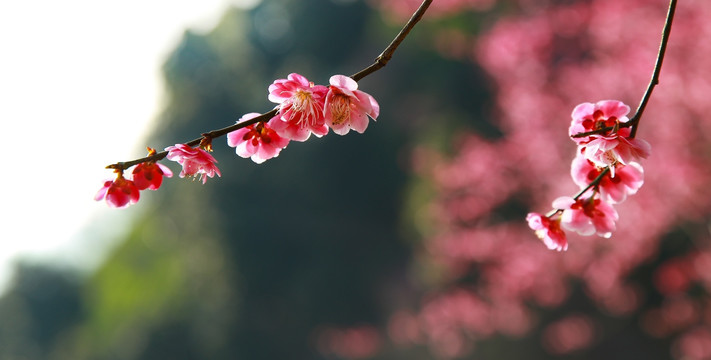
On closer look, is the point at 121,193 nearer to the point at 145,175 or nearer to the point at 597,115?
the point at 145,175

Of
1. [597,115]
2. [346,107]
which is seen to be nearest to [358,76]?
[346,107]

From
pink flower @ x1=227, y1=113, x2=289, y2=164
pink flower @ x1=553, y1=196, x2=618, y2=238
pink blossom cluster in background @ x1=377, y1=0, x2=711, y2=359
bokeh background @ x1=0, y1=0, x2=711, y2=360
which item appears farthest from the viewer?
bokeh background @ x1=0, y1=0, x2=711, y2=360

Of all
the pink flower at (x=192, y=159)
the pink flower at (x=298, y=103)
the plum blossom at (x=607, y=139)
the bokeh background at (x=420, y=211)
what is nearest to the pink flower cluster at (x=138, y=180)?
the pink flower at (x=192, y=159)

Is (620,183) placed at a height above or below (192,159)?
above

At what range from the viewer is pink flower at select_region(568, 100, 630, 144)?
1.00 meters

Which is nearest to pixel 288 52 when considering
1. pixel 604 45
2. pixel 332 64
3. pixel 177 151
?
pixel 332 64

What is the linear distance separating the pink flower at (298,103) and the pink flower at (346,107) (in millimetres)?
19

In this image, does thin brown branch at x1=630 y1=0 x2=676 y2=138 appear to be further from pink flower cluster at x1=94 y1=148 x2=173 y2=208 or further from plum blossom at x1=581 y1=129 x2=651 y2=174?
pink flower cluster at x1=94 y1=148 x2=173 y2=208

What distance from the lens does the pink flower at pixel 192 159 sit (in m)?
0.85

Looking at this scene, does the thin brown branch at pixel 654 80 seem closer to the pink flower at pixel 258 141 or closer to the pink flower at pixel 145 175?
the pink flower at pixel 258 141

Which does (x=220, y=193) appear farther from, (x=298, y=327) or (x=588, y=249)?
(x=588, y=249)

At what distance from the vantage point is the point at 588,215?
1.06m

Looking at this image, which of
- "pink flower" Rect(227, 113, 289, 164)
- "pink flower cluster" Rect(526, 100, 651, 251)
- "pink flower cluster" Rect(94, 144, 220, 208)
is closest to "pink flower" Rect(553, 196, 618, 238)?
"pink flower cluster" Rect(526, 100, 651, 251)

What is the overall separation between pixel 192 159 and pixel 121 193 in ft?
0.38
